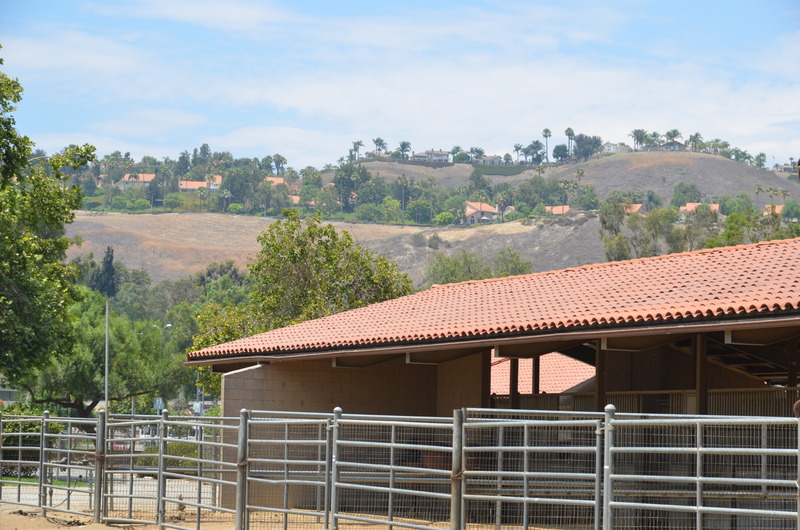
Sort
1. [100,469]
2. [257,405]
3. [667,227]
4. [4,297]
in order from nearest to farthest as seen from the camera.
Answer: [100,469], [257,405], [4,297], [667,227]

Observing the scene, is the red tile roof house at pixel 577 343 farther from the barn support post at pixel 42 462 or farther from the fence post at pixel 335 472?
the fence post at pixel 335 472

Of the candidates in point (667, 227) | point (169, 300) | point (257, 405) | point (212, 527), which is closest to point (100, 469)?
point (212, 527)

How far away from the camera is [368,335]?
19.0 m

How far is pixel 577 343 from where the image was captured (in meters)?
16.8

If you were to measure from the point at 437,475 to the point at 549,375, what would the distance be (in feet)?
32.3

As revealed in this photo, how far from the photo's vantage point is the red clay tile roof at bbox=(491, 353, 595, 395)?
80.0 ft

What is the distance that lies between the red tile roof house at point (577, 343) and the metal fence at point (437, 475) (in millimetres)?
1164

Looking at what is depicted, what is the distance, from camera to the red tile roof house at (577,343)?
14.9m

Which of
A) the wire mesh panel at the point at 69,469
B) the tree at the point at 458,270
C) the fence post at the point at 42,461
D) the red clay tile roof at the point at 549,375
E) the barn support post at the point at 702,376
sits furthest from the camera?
the tree at the point at 458,270

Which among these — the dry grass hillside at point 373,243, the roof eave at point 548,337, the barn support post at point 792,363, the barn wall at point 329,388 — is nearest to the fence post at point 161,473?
the roof eave at point 548,337

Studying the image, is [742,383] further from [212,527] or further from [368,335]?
[212,527]

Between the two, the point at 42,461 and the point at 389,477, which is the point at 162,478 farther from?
the point at 389,477

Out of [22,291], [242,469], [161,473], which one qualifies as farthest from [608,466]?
[22,291]

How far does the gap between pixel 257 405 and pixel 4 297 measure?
820cm
